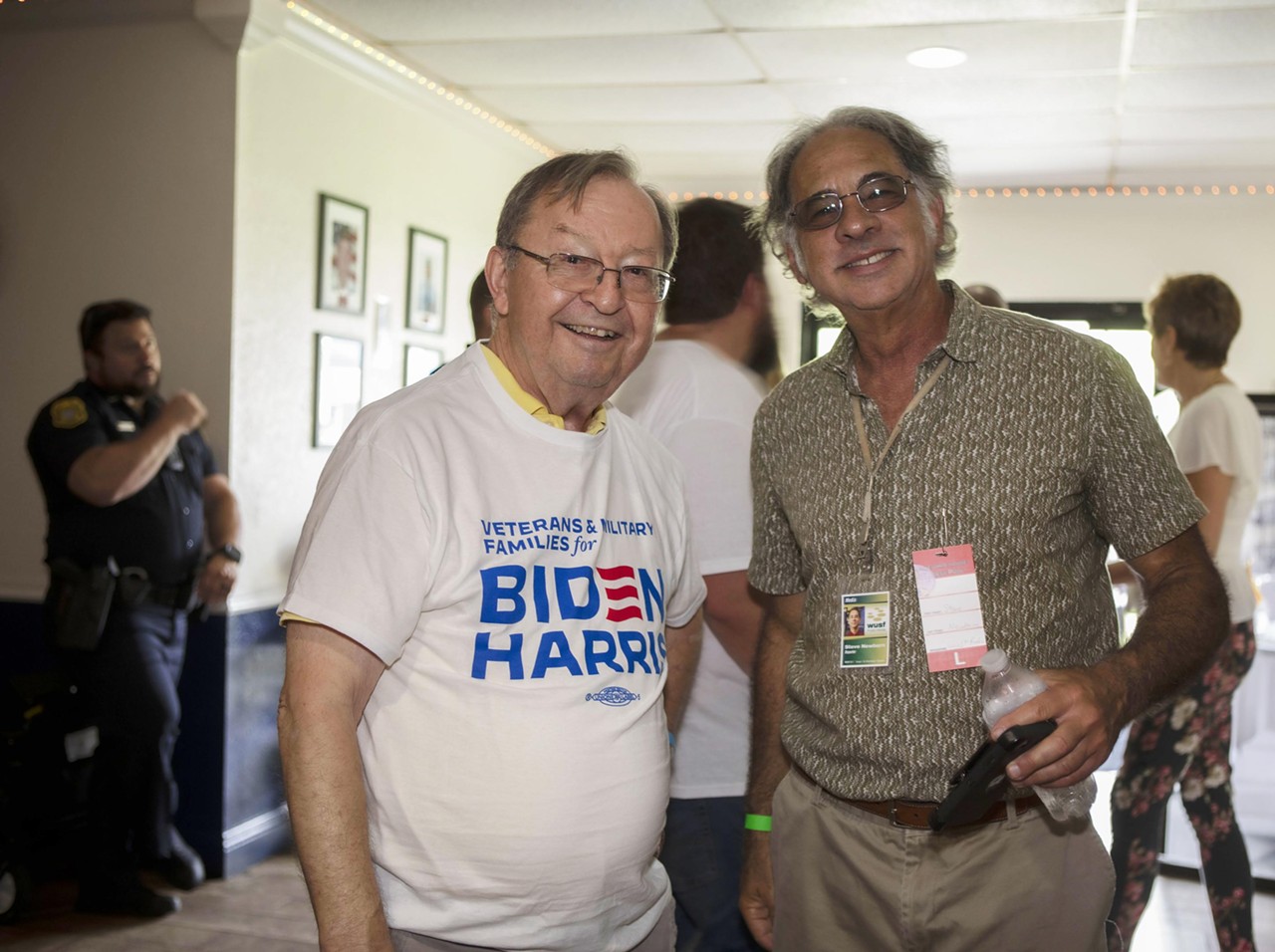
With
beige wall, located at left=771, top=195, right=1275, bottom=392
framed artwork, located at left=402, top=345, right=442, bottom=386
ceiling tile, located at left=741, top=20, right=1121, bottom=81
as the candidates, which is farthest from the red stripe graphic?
beige wall, located at left=771, top=195, right=1275, bottom=392

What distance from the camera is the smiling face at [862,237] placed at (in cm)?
173

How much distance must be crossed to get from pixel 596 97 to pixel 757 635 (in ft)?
12.6

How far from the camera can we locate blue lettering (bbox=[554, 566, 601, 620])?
1.46m

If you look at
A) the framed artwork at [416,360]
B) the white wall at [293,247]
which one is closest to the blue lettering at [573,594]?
the white wall at [293,247]

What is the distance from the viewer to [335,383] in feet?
15.9

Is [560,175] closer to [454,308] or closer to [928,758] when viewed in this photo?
[928,758]

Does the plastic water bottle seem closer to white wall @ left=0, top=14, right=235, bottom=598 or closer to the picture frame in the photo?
white wall @ left=0, top=14, right=235, bottom=598

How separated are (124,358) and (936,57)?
10.1 ft

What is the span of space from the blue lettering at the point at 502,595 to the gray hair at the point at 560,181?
0.44 meters

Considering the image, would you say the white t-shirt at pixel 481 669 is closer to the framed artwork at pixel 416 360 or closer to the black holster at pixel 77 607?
the black holster at pixel 77 607

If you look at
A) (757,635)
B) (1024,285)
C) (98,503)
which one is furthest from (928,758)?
(1024,285)

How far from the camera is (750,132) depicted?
602 centimetres

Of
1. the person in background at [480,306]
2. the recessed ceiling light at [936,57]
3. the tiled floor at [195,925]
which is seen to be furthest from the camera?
the recessed ceiling light at [936,57]

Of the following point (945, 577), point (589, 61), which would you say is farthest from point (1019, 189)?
point (945, 577)
